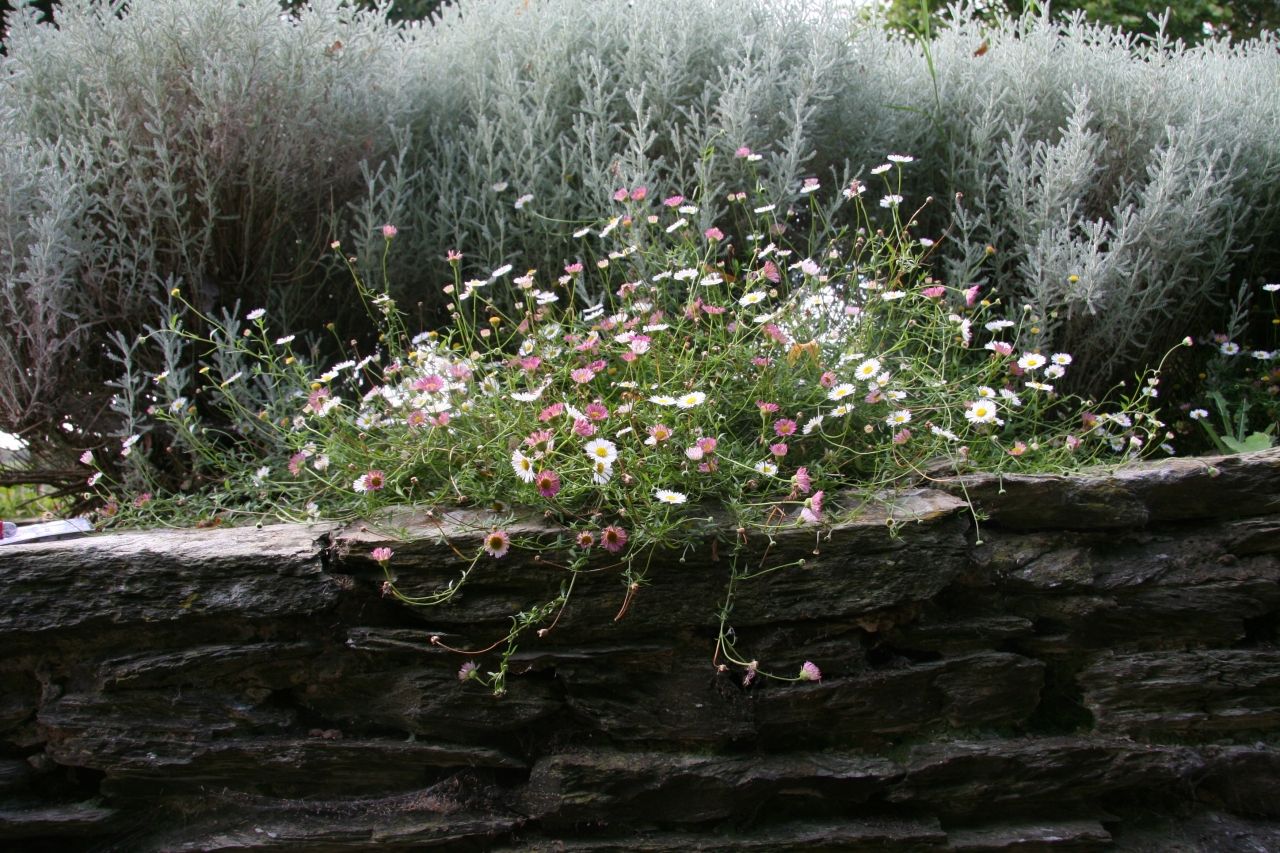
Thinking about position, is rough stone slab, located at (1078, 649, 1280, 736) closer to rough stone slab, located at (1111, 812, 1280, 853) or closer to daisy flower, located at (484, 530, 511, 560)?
rough stone slab, located at (1111, 812, 1280, 853)

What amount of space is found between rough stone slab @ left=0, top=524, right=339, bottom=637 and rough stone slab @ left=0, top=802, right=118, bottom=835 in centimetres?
45

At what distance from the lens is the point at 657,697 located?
2.22 meters

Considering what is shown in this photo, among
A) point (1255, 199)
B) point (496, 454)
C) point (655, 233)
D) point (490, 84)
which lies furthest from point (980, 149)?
point (496, 454)

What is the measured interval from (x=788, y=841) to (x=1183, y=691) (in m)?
1.05

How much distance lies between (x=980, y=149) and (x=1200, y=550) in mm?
1477

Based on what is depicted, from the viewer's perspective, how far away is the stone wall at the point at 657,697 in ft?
7.16

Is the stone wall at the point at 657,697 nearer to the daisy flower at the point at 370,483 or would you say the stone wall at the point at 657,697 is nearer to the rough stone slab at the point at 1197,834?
the rough stone slab at the point at 1197,834

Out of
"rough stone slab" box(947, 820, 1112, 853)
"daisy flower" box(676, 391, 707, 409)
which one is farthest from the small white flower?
Result: "rough stone slab" box(947, 820, 1112, 853)

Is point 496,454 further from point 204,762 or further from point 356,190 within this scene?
point 356,190

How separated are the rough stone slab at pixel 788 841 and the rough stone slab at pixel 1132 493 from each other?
0.78 meters

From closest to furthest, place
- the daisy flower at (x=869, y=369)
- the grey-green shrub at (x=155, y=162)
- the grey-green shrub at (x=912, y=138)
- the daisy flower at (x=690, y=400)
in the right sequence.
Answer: the daisy flower at (x=690, y=400) < the daisy flower at (x=869, y=369) < the grey-green shrub at (x=155, y=162) < the grey-green shrub at (x=912, y=138)

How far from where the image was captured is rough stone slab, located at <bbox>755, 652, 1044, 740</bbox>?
222cm

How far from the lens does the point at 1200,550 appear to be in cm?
237

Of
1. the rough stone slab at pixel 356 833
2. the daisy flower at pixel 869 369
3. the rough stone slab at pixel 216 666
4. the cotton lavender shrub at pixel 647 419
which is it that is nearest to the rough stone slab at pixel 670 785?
the rough stone slab at pixel 356 833
